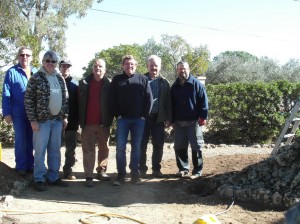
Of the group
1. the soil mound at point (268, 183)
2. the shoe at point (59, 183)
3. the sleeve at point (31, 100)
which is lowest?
the shoe at point (59, 183)

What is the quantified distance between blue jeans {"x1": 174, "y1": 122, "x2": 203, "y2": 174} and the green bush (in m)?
4.25

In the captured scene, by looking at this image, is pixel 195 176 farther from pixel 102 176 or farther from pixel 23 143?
pixel 23 143

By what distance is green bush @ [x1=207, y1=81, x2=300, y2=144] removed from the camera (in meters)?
10.9

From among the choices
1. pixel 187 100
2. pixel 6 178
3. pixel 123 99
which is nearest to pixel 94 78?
pixel 123 99

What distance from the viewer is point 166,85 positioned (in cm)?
670

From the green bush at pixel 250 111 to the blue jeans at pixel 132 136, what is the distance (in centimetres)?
519

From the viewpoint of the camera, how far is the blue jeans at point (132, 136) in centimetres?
624

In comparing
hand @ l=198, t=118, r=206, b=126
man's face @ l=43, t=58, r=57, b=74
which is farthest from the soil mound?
man's face @ l=43, t=58, r=57, b=74

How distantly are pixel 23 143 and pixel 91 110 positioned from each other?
1157mm

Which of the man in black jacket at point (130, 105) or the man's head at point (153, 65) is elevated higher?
the man's head at point (153, 65)

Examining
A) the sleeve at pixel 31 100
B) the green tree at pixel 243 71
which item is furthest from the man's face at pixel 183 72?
the green tree at pixel 243 71

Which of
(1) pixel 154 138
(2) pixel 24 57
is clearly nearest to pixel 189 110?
(1) pixel 154 138

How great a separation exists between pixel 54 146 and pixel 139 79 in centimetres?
160

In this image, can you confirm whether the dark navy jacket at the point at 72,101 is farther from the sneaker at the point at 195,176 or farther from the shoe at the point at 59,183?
the sneaker at the point at 195,176
